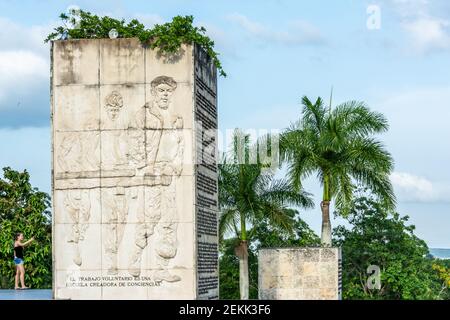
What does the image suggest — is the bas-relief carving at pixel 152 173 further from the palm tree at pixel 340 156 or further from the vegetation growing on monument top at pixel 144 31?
the palm tree at pixel 340 156

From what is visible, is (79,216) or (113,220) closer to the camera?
(113,220)

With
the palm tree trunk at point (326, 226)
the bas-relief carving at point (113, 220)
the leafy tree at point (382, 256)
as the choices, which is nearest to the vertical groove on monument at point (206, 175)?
the bas-relief carving at point (113, 220)

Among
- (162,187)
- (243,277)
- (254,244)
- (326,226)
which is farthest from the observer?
(254,244)

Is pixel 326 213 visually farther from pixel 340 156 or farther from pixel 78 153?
pixel 78 153

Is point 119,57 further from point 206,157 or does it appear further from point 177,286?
point 177,286

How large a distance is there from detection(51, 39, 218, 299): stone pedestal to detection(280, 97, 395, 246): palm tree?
12185 millimetres

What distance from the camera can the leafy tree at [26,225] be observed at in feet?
113

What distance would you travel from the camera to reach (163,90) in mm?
20828

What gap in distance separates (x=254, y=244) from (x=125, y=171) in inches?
779

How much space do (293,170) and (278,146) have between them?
104 cm

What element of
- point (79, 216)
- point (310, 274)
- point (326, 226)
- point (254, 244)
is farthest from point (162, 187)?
point (254, 244)

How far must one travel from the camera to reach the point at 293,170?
33.1 meters

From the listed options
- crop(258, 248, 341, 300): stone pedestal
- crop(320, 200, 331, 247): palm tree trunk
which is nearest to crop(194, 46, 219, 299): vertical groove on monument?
crop(258, 248, 341, 300): stone pedestal
